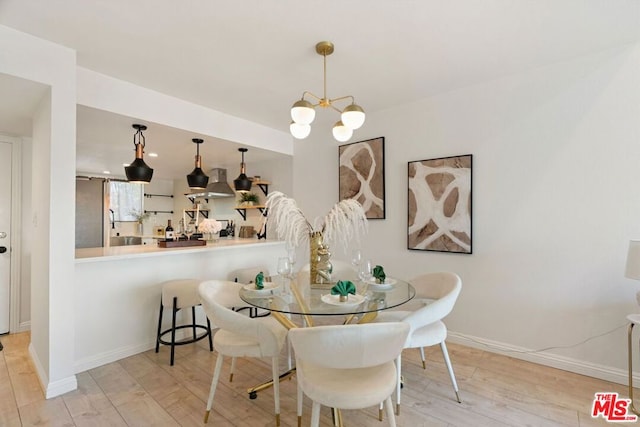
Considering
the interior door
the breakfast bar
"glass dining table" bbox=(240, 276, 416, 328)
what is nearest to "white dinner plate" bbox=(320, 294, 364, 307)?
"glass dining table" bbox=(240, 276, 416, 328)

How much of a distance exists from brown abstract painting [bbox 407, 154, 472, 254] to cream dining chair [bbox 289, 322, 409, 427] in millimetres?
1875

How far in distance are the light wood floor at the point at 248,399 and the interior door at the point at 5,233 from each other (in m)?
0.73

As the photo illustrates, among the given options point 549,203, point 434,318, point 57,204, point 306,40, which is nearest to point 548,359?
point 549,203

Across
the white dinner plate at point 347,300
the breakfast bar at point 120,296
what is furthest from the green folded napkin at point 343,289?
the breakfast bar at point 120,296

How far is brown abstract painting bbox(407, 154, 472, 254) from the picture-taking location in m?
2.96

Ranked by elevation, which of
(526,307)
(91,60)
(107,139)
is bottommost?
(526,307)

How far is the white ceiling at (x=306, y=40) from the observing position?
1.84 m

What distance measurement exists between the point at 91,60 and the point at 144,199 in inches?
225

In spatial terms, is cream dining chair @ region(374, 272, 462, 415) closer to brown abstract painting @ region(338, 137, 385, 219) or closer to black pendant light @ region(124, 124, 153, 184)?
brown abstract painting @ region(338, 137, 385, 219)

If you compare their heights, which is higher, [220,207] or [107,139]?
[107,139]

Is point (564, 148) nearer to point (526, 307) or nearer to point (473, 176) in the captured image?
point (473, 176)

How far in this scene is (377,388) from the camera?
142cm

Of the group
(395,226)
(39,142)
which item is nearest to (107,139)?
(39,142)

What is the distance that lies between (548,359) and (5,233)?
213 inches
